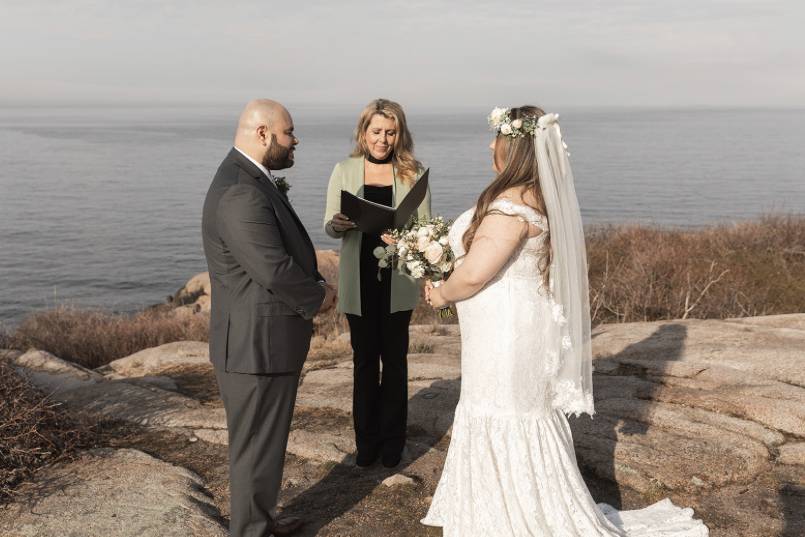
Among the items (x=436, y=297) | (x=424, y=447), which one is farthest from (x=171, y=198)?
(x=436, y=297)

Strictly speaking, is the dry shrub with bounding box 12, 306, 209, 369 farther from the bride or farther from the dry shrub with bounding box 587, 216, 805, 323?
the bride

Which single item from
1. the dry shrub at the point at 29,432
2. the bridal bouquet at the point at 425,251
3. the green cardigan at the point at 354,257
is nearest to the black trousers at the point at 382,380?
the green cardigan at the point at 354,257

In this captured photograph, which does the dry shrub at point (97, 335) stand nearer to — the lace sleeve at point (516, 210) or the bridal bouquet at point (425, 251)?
the bridal bouquet at point (425, 251)

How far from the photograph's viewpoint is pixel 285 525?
4.66 metres

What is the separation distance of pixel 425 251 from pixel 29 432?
3161 mm

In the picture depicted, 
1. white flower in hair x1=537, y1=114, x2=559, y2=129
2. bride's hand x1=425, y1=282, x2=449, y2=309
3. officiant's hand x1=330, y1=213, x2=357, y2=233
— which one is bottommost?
bride's hand x1=425, y1=282, x2=449, y2=309

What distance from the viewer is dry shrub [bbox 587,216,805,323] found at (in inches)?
479

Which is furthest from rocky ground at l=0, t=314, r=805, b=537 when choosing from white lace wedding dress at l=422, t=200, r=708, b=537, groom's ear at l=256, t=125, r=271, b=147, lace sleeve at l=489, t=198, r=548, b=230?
groom's ear at l=256, t=125, r=271, b=147

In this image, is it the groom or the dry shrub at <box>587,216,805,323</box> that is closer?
the groom

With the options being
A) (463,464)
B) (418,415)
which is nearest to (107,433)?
(418,415)

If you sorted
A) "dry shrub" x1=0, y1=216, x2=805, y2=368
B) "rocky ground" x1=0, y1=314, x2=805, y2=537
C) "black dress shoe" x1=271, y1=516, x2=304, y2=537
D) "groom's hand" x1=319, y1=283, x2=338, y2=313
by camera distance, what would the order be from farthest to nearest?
"dry shrub" x1=0, y1=216, x2=805, y2=368 → "rocky ground" x1=0, y1=314, x2=805, y2=537 → "black dress shoe" x1=271, y1=516, x2=304, y2=537 → "groom's hand" x1=319, y1=283, x2=338, y2=313

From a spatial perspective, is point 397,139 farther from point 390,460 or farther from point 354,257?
point 390,460

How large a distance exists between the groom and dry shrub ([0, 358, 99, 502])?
1854mm

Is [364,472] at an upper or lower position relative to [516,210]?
lower
